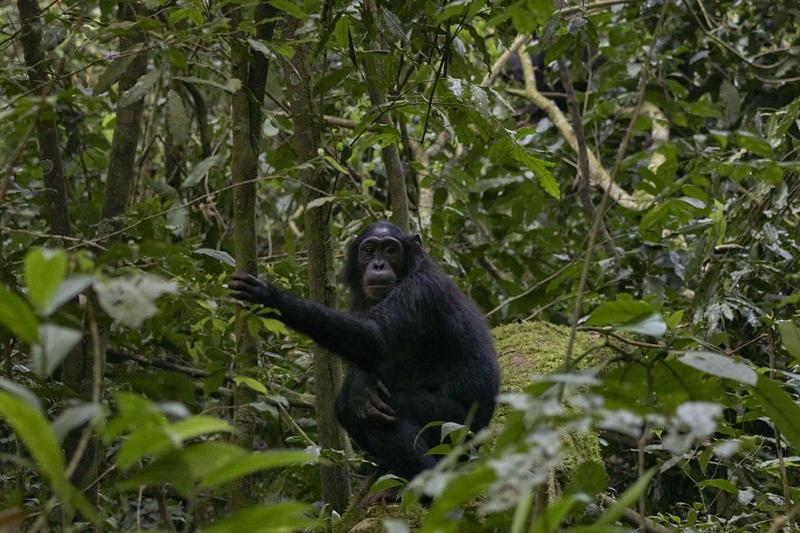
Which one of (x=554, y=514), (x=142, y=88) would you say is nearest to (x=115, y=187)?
(x=142, y=88)

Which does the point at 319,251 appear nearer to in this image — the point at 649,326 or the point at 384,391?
the point at 384,391

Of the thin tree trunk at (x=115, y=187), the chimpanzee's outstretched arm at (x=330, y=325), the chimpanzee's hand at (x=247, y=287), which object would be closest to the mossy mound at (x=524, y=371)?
the chimpanzee's outstretched arm at (x=330, y=325)

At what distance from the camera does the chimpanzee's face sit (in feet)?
19.1

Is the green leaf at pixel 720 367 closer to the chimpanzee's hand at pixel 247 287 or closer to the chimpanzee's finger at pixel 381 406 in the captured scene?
the chimpanzee's hand at pixel 247 287

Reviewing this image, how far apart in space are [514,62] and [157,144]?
3884 mm

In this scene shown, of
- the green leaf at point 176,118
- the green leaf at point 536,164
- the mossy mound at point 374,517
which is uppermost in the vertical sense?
the green leaf at point 176,118

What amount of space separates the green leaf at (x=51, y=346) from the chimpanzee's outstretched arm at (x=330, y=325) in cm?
288

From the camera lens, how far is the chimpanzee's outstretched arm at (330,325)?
4734 millimetres

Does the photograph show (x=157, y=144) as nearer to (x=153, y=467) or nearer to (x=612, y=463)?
(x=612, y=463)

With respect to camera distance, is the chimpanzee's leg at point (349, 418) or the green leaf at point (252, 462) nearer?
the green leaf at point (252, 462)

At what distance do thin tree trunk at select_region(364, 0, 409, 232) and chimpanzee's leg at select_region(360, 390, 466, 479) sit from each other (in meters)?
1.33

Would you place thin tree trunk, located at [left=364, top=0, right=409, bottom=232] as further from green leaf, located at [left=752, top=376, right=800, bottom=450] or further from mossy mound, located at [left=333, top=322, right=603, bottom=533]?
green leaf, located at [left=752, top=376, right=800, bottom=450]

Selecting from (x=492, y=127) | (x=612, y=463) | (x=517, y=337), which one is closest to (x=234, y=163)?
(x=492, y=127)

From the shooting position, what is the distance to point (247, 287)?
4.33m
